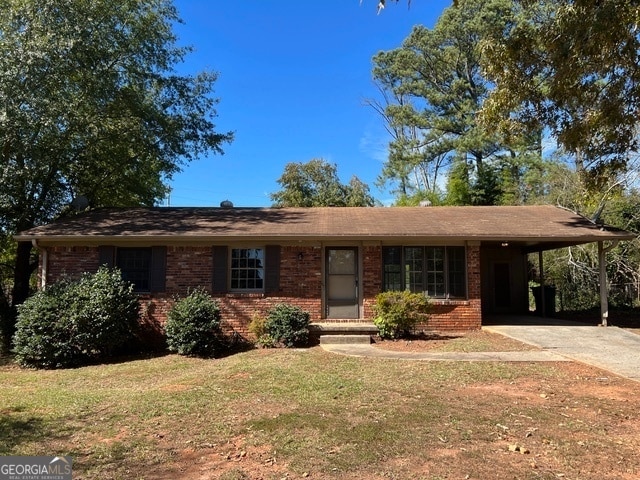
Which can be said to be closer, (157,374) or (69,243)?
(157,374)

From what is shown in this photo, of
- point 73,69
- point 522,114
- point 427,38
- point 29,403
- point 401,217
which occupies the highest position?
point 427,38

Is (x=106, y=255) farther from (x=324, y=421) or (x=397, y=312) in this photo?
(x=324, y=421)

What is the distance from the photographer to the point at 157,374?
878cm

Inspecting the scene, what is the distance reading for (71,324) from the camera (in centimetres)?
1010

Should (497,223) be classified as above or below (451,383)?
above

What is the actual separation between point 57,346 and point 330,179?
86.0ft

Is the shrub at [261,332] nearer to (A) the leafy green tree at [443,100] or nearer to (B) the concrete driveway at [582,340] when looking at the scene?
(B) the concrete driveway at [582,340]

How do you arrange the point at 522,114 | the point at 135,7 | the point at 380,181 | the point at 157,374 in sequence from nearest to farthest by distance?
the point at 157,374
the point at 522,114
the point at 135,7
the point at 380,181

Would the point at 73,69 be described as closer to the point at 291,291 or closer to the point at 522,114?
the point at 291,291

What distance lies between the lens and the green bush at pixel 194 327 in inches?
408

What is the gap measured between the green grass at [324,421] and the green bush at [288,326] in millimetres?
2318

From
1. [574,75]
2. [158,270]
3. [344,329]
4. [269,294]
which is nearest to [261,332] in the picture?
[269,294]

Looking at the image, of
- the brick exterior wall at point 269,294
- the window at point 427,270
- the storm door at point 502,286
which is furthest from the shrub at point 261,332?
the storm door at point 502,286

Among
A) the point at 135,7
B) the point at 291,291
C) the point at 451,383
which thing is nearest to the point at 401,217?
the point at 291,291
